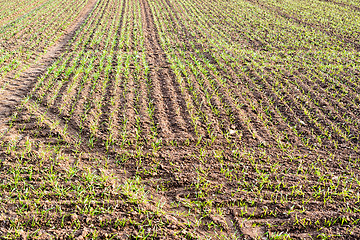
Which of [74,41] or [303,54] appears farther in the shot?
[74,41]

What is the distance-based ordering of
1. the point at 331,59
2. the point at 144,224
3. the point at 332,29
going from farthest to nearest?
the point at 332,29 → the point at 331,59 → the point at 144,224

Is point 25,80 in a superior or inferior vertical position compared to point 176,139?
superior

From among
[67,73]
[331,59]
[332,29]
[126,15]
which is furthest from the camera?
[126,15]

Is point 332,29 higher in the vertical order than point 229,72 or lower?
higher

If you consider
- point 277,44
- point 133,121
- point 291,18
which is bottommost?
point 133,121

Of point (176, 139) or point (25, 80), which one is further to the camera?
point (25, 80)

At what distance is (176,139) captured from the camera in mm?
4723

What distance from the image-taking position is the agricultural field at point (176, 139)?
318cm

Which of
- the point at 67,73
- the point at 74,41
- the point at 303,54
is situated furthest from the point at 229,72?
the point at 74,41

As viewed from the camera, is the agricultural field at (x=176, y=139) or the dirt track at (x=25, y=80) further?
the dirt track at (x=25, y=80)

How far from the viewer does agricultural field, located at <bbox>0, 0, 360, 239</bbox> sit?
3178 mm

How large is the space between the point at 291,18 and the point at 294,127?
1322 centimetres

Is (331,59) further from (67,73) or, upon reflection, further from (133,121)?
(67,73)

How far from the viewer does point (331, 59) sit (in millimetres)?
8961
